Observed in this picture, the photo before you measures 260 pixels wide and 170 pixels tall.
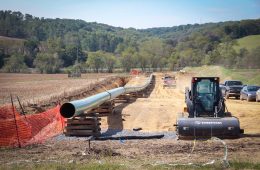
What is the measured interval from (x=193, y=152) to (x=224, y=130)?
→ 9.30ft

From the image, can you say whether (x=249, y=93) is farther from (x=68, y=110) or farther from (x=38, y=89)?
(x=38, y=89)

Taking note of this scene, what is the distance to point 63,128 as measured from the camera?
19406 mm

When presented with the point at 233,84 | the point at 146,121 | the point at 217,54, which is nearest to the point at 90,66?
the point at 217,54

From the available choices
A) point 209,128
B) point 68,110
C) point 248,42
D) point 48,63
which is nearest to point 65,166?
point 68,110

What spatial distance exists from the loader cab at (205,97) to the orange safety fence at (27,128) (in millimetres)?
6100

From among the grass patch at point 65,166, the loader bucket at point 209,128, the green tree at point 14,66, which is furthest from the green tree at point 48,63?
the grass patch at point 65,166

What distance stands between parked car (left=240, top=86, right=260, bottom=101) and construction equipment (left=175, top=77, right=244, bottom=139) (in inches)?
707

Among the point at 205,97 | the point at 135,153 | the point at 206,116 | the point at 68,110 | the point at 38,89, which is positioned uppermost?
the point at 205,97

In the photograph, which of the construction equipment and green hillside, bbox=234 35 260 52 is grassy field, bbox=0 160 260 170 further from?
green hillside, bbox=234 35 260 52

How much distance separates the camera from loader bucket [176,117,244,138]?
15438mm

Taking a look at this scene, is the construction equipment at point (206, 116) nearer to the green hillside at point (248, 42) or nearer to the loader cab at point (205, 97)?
the loader cab at point (205, 97)

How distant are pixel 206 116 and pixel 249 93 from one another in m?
18.8

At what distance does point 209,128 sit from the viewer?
15.5m

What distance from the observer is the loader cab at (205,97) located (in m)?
16.8
